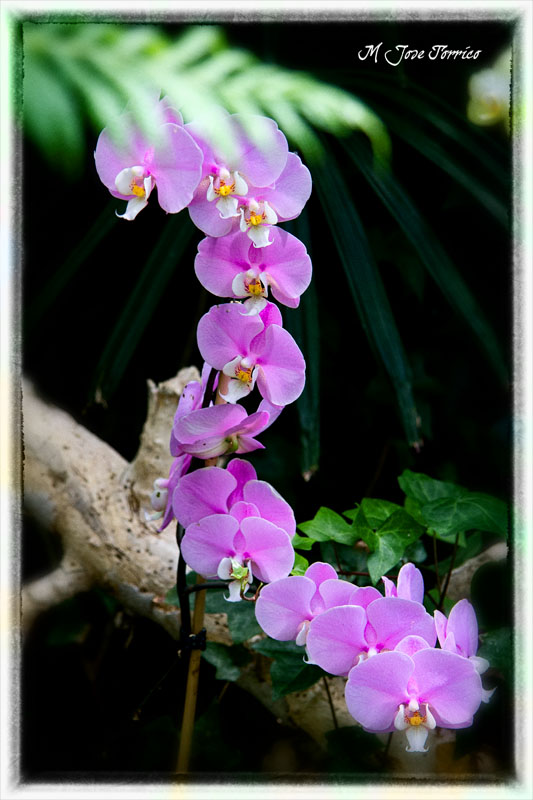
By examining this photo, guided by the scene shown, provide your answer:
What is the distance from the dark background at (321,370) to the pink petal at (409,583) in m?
0.18

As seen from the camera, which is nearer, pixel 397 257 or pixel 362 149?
pixel 362 149

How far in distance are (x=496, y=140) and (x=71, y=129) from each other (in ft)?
2.00

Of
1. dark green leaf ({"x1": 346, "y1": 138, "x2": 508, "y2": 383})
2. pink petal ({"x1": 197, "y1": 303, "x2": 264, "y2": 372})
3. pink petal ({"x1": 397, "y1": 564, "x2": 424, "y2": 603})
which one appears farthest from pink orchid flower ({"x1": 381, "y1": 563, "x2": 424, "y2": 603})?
dark green leaf ({"x1": 346, "y1": 138, "x2": 508, "y2": 383})

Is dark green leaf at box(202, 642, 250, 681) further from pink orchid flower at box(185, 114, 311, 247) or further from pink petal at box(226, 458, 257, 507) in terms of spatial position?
pink orchid flower at box(185, 114, 311, 247)

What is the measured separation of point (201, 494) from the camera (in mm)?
594

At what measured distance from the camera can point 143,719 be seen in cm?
80

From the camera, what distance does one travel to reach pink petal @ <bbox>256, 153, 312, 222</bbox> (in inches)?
22.8

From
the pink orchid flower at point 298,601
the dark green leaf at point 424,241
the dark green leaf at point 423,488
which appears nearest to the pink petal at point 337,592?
the pink orchid flower at point 298,601

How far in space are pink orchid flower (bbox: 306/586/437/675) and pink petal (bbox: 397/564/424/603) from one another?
0.03 m

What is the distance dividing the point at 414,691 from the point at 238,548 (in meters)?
0.17

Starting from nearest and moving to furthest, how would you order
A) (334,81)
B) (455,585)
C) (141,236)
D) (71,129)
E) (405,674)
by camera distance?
(71,129)
(405,674)
(334,81)
(455,585)
(141,236)

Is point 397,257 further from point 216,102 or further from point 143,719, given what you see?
point 143,719

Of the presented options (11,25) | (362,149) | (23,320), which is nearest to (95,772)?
(23,320)

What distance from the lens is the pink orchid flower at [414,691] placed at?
1.69 feet
